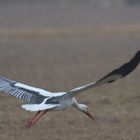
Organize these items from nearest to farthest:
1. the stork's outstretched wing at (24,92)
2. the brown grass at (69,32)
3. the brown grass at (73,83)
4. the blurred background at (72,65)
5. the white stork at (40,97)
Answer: the white stork at (40,97), the stork's outstretched wing at (24,92), the brown grass at (73,83), the blurred background at (72,65), the brown grass at (69,32)

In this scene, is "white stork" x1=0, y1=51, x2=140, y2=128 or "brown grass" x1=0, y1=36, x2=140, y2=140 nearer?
"white stork" x1=0, y1=51, x2=140, y2=128

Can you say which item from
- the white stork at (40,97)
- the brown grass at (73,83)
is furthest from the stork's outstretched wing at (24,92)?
the brown grass at (73,83)

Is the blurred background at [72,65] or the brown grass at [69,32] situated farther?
the brown grass at [69,32]

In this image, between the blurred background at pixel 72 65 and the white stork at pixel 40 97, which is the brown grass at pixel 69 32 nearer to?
the blurred background at pixel 72 65

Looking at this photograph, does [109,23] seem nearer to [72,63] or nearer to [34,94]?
[72,63]

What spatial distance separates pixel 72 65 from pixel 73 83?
552 cm

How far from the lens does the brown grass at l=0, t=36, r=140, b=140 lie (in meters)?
11.8

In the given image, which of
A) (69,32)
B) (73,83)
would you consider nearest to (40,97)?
(73,83)

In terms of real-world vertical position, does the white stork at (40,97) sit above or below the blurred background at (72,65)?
above

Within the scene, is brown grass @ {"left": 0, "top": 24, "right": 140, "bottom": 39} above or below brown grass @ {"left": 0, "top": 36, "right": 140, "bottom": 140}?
below

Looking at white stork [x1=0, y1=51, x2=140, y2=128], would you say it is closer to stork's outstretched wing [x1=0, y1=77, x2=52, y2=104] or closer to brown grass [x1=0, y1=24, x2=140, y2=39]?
stork's outstretched wing [x1=0, y1=77, x2=52, y2=104]

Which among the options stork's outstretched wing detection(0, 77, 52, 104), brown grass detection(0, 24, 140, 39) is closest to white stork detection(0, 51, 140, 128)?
stork's outstretched wing detection(0, 77, 52, 104)

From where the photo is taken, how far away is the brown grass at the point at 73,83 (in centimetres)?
1177

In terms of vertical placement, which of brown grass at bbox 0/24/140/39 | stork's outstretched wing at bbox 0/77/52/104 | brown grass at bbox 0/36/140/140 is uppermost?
stork's outstretched wing at bbox 0/77/52/104
